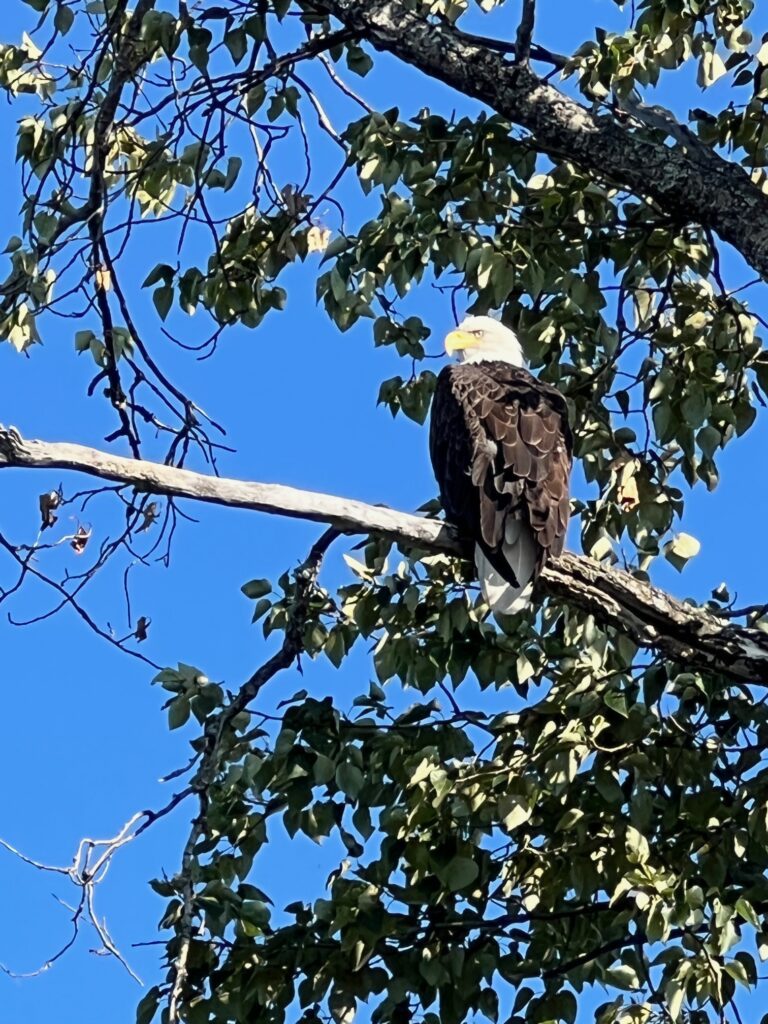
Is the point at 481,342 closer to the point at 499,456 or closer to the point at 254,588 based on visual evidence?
the point at 499,456

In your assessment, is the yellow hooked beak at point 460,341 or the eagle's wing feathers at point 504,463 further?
the yellow hooked beak at point 460,341

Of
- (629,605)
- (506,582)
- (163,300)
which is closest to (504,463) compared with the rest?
(506,582)

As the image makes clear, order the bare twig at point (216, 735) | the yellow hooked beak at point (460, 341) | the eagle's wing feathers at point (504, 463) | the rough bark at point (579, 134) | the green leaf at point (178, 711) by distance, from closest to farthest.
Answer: the bare twig at point (216, 735) < the green leaf at point (178, 711) < the rough bark at point (579, 134) < the eagle's wing feathers at point (504, 463) < the yellow hooked beak at point (460, 341)

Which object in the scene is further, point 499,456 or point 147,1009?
point 499,456

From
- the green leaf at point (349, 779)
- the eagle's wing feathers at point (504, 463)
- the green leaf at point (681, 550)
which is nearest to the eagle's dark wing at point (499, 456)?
the eagle's wing feathers at point (504, 463)

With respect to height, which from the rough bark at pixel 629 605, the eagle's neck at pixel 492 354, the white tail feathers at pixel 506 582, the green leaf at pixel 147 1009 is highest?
the eagle's neck at pixel 492 354

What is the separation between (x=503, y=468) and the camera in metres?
5.28

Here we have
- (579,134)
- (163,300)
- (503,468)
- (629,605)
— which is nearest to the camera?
(629,605)

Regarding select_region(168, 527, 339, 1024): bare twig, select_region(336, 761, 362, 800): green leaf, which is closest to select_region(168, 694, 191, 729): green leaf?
select_region(168, 527, 339, 1024): bare twig

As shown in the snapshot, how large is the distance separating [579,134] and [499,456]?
1.13 metres

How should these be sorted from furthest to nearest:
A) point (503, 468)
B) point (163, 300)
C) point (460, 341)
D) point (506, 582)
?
point (460, 341)
point (503, 468)
point (163, 300)
point (506, 582)

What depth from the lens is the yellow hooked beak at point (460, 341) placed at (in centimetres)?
663

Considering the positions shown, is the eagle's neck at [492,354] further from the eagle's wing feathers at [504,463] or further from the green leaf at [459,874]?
the green leaf at [459,874]

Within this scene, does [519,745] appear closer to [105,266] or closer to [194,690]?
[194,690]
